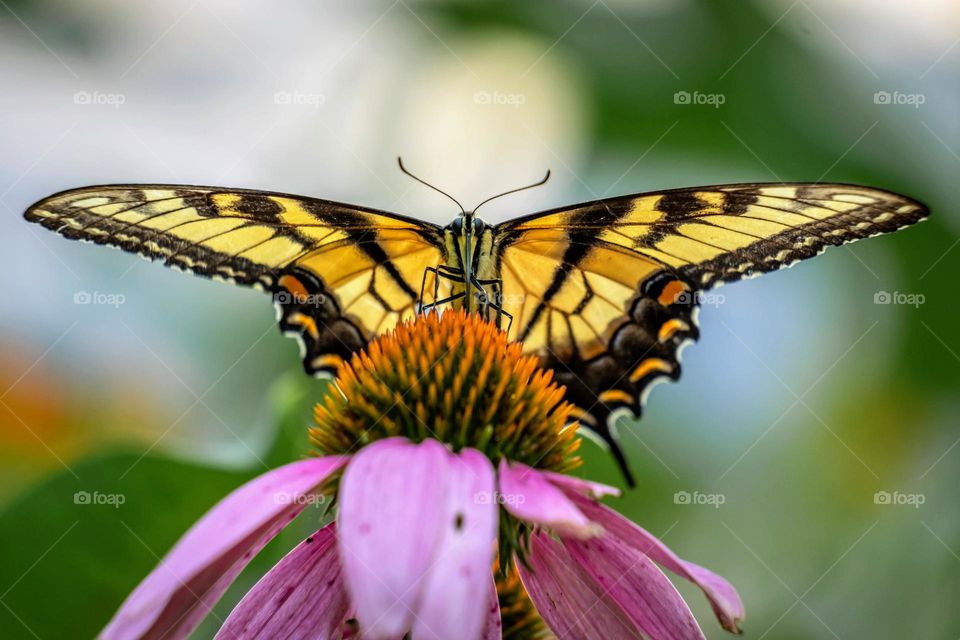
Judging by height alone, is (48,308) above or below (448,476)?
above

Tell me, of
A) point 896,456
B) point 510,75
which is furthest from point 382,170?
point 896,456

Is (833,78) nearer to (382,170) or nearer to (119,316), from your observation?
(382,170)

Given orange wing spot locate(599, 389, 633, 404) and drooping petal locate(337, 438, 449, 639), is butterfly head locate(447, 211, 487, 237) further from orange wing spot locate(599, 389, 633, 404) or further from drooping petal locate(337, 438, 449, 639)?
drooping petal locate(337, 438, 449, 639)
